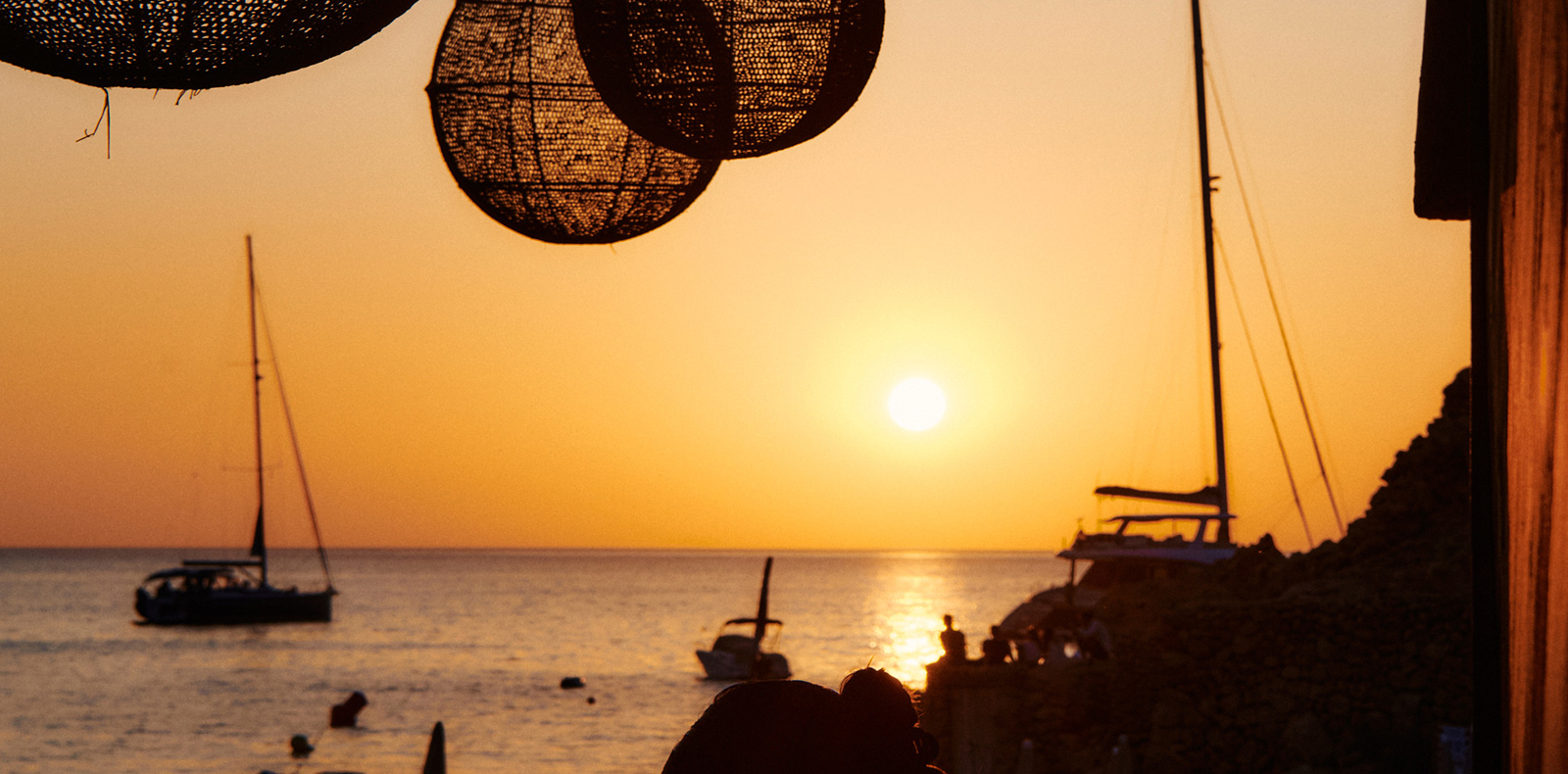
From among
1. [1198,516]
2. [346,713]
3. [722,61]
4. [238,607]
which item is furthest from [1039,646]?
[238,607]

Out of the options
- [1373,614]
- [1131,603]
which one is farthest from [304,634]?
[1373,614]

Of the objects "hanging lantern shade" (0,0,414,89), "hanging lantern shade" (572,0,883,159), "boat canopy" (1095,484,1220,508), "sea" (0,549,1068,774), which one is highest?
"hanging lantern shade" (572,0,883,159)

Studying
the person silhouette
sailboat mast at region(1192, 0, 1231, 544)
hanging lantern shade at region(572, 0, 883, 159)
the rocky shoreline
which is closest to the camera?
hanging lantern shade at region(572, 0, 883, 159)

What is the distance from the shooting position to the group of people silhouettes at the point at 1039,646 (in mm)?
16625

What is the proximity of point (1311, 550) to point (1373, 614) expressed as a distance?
4.37 m

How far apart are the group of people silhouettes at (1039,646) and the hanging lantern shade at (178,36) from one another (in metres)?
14.3

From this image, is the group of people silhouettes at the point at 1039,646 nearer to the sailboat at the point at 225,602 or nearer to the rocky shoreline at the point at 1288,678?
the rocky shoreline at the point at 1288,678

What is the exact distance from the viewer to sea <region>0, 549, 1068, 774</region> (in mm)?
37781

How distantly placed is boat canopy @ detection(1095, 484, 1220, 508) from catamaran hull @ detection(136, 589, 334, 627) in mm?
50921

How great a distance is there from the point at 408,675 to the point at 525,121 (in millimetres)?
59749

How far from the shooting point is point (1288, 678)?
49.3 feet

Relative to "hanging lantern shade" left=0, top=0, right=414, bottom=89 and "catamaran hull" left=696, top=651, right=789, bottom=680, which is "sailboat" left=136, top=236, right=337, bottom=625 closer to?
"catamaran hull" left=696, top=651, right=789, bottom=680

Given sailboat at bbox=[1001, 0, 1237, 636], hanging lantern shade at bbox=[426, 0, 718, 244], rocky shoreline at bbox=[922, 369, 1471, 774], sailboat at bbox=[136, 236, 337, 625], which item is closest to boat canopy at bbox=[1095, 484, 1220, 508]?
sailboat at bbox=[1001, 0, 1237, 636]

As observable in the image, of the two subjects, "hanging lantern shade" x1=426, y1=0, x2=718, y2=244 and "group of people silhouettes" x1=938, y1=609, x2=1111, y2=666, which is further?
"group of people silhouettes" x1=938, y1=609, x2=1111, y2=666
